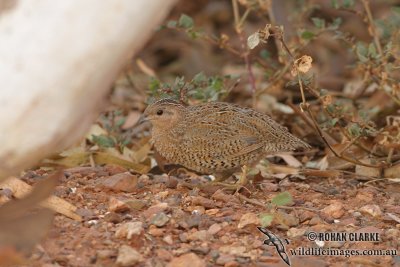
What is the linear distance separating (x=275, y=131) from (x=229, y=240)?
1358mm

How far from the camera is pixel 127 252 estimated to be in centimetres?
362

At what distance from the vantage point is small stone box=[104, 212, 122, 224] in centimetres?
408

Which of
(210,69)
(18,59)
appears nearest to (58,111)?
(18,59)

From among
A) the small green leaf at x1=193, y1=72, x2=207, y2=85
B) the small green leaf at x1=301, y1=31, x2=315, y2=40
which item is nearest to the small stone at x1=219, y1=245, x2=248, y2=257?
the small green leaf at x1=193, y1=72, x2=207, y2=85

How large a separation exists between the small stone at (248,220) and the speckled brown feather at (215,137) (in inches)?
36.2

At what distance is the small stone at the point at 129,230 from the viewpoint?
3828mm

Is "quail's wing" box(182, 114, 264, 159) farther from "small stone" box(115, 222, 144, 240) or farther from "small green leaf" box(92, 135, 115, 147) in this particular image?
"small stone" box(115, 222, 144, 240)

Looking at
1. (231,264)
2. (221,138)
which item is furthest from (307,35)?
(231,264)

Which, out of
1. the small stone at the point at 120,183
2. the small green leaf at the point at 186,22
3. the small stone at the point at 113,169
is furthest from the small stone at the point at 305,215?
the small green leaf at the point at 186,22

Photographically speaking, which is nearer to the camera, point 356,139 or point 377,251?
point 377,251

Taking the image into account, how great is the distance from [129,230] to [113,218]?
251mm

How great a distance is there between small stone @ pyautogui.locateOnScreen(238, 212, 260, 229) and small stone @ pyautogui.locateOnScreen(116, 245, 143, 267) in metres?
0.65

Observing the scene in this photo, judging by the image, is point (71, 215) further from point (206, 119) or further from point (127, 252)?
point (206, 119)

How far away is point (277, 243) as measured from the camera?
155 inches
